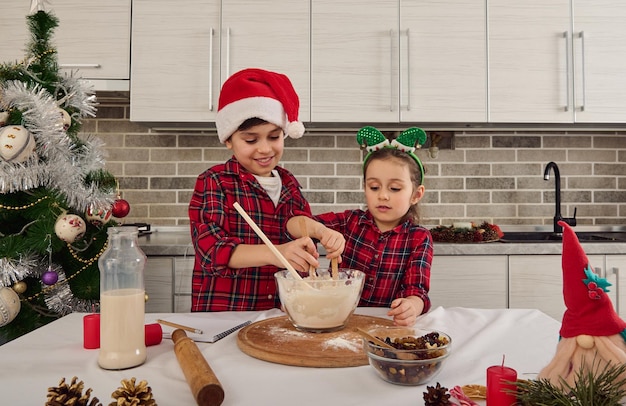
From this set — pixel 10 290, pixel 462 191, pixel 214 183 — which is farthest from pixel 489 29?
pixel 10 290

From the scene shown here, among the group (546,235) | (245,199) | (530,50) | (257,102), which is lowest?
(546,235)

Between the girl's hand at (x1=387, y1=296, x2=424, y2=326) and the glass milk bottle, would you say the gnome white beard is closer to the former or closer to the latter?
the girl's hand at (x1=387, y1=296, x2=424, y2=326)

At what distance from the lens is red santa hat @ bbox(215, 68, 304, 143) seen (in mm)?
1398

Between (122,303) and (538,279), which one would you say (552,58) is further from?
(122,303)

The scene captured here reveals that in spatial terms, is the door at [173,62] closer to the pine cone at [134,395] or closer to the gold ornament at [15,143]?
the gold ornament at [15,143]

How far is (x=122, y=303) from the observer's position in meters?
0.83

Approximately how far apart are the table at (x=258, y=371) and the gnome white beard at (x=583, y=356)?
6 cm

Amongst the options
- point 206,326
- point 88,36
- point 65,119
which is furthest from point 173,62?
point 206,326

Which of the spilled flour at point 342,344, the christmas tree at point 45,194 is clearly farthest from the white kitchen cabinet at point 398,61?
the spilled flour at point 342,344

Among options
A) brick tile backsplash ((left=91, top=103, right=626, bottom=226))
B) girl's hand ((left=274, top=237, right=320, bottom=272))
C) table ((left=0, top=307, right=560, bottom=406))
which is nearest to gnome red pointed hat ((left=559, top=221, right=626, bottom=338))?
table ((left=0, top=307, right=560, bottom=406))

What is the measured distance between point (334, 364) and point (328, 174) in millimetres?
2080

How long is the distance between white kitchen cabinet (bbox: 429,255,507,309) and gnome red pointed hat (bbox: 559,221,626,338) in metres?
1.57

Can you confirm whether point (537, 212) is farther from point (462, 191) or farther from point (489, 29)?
point (489, 29)

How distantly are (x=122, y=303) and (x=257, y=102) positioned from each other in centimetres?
76
